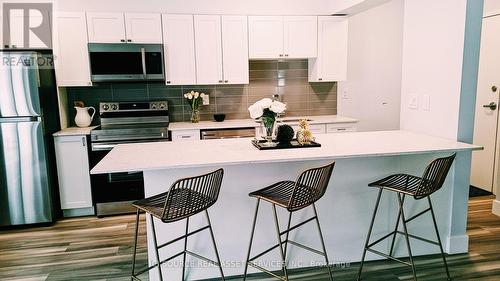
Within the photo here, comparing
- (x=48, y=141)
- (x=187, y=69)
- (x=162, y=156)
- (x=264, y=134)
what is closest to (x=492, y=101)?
(x=264, y=134)

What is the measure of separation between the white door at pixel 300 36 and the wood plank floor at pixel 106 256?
2530 millimetres

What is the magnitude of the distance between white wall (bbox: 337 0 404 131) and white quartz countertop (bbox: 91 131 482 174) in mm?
2264

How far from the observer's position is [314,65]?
4.49 meters

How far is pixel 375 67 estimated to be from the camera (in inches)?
203

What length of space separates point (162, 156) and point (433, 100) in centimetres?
213

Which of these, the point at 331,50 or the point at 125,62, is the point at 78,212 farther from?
the point at 331,50

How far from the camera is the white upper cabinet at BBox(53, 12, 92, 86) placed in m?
3.80

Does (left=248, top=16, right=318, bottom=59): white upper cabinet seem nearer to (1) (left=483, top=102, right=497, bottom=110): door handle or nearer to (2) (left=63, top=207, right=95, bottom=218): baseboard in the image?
(1) (left=483, top=102, right=497, bottom=110): door handle

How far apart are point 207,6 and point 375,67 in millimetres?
2539

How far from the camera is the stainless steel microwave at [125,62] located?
3797 millimetres

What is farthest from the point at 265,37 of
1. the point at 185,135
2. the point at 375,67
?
the point at 375,67

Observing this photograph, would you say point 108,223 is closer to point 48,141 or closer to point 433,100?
point 48,141

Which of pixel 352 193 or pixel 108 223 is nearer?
pixel 352 193

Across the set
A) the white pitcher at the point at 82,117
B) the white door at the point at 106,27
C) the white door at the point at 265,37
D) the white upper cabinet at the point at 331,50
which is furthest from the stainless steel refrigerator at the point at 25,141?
the white upper cabinet at the point at 331,50
